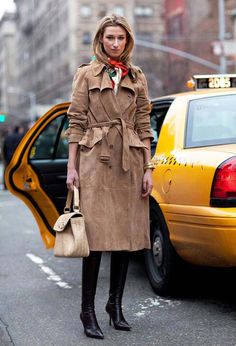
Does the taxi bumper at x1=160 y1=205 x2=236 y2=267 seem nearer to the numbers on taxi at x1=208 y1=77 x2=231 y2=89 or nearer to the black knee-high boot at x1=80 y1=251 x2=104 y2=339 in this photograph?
the black knee-high boot at x1=80 y1=251 x2=104 y2=339

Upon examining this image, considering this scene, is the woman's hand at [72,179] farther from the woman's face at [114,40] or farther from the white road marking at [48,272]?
the white road marking at [48,272]

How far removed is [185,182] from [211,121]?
0.56m

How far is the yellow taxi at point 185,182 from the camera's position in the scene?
4.26 m

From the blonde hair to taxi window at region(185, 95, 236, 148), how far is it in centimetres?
82

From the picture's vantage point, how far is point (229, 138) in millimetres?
4691

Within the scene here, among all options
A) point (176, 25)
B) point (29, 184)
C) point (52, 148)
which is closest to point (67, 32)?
point (176, 25)

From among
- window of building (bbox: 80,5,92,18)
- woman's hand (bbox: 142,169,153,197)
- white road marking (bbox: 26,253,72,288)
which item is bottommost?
white road marking (bbox: 26,253,72,288)

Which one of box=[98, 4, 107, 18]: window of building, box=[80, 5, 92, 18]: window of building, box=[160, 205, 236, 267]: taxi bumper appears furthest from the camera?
box=[98, 4, 107, 18]: window of building

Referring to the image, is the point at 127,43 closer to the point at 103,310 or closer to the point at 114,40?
the point at 114,40

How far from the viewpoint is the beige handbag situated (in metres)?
3.88

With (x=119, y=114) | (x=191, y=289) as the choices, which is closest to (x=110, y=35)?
(x=119, y=114)

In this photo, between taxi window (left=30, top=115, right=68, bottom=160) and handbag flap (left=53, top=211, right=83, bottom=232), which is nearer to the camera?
handbag flap (left=53, top=211, right=83, bottom=232)

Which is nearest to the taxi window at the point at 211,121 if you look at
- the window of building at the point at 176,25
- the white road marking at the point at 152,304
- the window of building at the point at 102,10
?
the white road marking at the point at 152,304

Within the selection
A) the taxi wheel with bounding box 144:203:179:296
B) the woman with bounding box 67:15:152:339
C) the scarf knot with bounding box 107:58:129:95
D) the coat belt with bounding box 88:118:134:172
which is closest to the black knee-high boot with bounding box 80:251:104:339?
the woman with bounding box 67:15:152:339
